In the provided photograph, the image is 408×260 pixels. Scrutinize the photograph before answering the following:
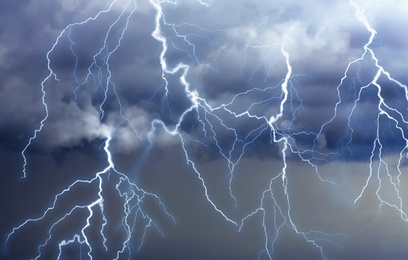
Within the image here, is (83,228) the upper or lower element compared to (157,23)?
lower

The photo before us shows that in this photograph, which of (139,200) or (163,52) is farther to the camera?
(139,200)

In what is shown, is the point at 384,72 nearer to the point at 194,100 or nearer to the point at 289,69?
the point at 289,69

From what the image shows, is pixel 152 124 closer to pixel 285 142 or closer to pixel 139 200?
pixel 139 200

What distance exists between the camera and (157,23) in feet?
87.1

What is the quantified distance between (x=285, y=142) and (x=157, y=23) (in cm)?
880

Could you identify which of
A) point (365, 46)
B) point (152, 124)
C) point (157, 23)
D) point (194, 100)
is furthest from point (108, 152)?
point (365, 46)

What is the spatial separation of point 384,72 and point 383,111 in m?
2.04

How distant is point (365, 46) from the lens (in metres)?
26.1

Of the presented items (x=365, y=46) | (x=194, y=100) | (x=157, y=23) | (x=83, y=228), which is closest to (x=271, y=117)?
(x=194, y=100)

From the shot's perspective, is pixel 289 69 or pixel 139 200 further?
pixel 139 200

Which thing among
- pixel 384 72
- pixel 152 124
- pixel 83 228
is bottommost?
pixel 83 228

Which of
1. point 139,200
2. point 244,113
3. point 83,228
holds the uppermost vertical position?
point 244,113

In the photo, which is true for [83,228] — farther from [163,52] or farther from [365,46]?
[365,46]

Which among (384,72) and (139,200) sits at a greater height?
(384,72)
